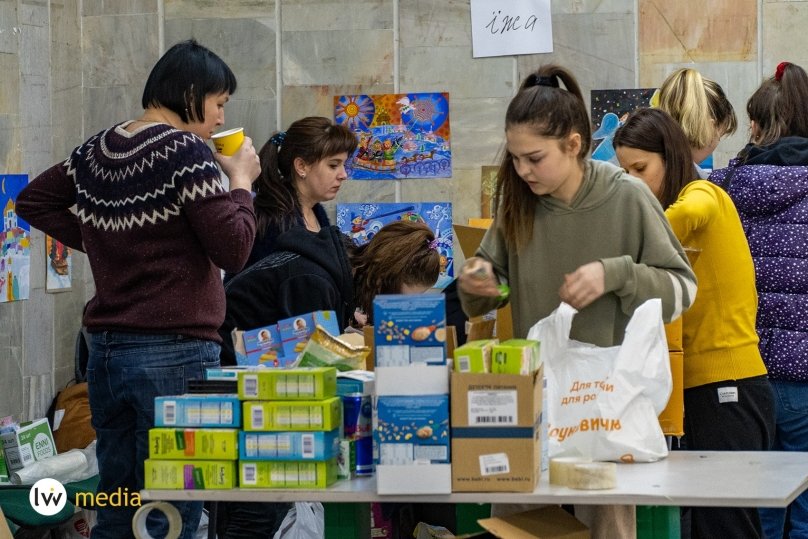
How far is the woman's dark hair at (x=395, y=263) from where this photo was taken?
3.70 metres

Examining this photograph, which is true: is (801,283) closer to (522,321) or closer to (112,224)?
(522,321)

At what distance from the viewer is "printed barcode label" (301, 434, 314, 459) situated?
235 centimetres

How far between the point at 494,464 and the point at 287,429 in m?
0.44

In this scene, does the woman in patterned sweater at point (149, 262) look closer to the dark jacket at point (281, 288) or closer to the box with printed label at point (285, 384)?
the box with printed label at point (285, 384)

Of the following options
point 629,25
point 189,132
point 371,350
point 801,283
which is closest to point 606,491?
point 371,350

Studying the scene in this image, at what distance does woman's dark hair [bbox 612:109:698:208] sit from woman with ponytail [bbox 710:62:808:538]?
1.25 ft

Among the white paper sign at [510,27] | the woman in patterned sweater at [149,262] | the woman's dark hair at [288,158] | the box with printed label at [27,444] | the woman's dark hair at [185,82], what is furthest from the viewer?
the white paper sign at [510,27]

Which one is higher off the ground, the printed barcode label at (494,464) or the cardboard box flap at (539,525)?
the printed barcode label at (494,464)

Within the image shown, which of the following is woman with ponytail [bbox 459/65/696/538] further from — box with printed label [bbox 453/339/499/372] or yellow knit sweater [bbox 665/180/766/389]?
yellow knit sweater [bbox 665/180/766/389]

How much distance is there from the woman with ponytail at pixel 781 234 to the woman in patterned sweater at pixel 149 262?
5.47ft

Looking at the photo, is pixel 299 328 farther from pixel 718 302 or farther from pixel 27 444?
pixel 27 444

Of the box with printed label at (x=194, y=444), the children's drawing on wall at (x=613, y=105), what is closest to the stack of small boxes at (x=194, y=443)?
the box with printed label at (x=194, y=444)

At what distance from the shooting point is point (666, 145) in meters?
3.26

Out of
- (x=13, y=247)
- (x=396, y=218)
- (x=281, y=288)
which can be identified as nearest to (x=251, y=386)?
(x=281, y=288)
